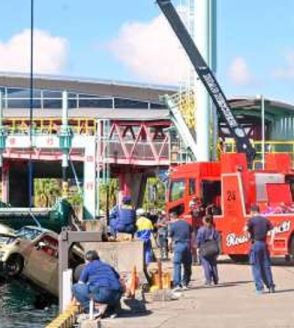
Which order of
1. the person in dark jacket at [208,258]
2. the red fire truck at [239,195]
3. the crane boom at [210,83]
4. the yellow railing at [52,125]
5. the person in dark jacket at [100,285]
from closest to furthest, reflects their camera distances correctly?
the person in dark jacket at [100,285] → the person in dark jacket at [208,258] → the red fire truck at [239,195] → the crane boom at [210,83] → the yellow railing at [52,125]

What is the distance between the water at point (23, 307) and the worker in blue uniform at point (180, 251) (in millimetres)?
2888

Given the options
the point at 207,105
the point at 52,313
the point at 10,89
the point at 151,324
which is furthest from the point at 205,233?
the point at 10,89

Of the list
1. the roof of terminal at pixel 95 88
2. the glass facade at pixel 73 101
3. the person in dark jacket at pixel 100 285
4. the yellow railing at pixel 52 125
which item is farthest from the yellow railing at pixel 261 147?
the glass facade at pixel 73 101

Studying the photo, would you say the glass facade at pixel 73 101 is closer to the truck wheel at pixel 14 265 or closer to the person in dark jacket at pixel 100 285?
the truck wheel at pixel 14 265

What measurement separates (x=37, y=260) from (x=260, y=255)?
6720 mm

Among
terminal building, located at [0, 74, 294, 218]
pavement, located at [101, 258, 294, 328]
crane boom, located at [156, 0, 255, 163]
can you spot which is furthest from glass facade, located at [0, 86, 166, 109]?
pavement, located at [101, 258, 294, 328]

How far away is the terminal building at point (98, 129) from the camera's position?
52.0 meters

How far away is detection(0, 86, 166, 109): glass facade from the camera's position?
94.6 metres

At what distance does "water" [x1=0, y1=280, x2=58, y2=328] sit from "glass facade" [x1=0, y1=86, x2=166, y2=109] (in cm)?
6922

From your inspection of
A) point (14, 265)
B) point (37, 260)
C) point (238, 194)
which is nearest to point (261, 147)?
point (238, 194)

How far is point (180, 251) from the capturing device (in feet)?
66.9

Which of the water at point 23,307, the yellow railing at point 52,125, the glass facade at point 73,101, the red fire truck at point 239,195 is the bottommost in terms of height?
the water at point 23,307

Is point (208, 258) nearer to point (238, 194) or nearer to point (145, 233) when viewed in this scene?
point (145, 233)

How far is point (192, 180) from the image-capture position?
28766 millimetres
